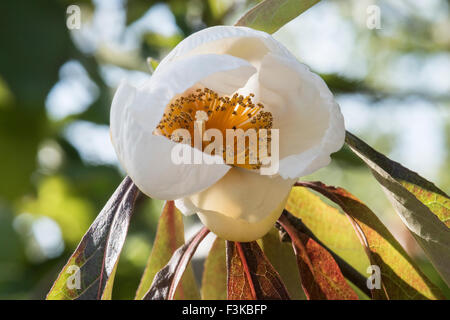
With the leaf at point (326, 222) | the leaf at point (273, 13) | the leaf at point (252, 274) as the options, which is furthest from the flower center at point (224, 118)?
the leaf at point (326, 222)

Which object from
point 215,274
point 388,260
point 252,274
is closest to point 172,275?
point 252,274

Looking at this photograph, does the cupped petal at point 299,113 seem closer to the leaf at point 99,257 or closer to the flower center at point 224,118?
the flower center at point 224,118

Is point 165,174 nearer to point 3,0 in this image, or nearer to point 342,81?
point 3,0

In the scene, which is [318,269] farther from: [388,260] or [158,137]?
[158,137]

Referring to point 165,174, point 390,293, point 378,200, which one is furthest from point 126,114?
point 378,200

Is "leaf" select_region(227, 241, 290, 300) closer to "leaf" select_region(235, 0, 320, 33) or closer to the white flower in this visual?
the white flower

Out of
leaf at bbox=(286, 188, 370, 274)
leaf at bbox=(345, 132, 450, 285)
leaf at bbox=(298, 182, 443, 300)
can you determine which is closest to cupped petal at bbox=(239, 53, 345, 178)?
leaf at bbox=(345, 132, 450, 285)
